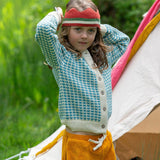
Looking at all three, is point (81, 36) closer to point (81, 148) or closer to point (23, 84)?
point (81, 148)

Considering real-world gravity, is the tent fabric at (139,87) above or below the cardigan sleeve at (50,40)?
below

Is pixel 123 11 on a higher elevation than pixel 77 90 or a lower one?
lower

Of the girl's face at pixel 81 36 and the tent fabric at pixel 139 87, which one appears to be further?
the tent fabric at pixel 139 87

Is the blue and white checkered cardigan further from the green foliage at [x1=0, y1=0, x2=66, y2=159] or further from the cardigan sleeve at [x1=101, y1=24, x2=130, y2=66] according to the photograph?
the green foliage at [x1=0, y1=0, x2=66, y2=159]

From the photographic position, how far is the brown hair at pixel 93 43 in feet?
6.18

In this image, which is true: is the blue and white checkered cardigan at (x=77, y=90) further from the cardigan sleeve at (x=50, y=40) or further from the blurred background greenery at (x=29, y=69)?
the blurred background greenery at (x=29, y=69)

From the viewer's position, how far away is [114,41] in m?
2.08

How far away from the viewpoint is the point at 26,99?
476 centimetres

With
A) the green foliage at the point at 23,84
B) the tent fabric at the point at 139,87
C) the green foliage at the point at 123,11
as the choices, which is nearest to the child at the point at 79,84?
the tent fabric at the point at 139,87

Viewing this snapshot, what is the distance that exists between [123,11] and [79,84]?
3.06 metres

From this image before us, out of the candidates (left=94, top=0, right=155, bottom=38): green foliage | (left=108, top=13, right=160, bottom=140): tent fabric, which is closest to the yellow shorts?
(left=108, top=13, right=160, bottom=140): tent fabric

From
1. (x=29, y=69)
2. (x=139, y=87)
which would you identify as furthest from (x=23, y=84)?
(x=139, y=87)

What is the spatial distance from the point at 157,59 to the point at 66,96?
0.80 meters

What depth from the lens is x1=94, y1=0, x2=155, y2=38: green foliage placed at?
457 centimetres
